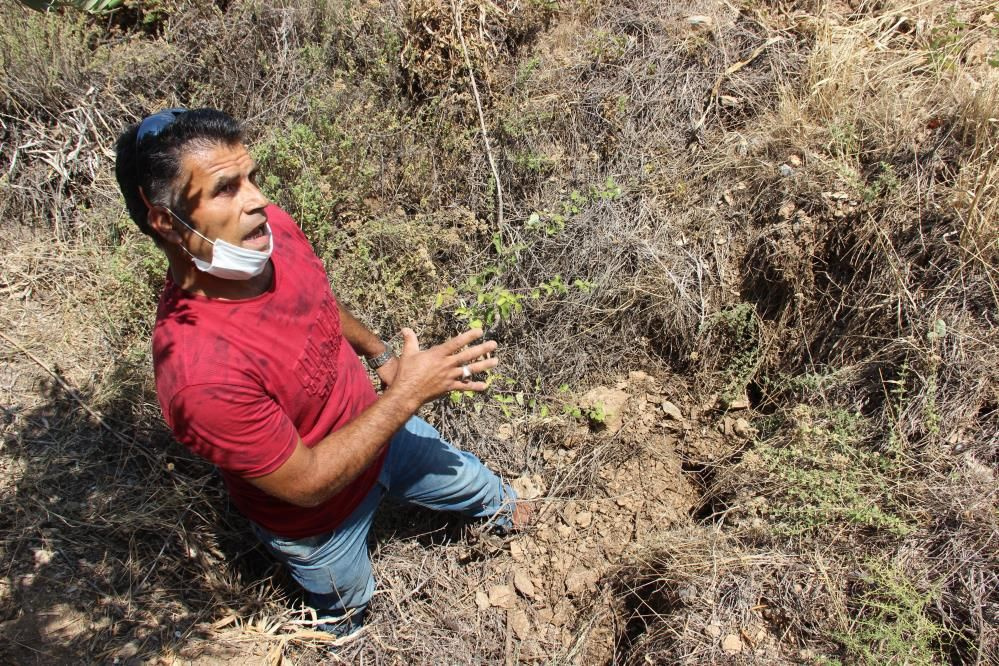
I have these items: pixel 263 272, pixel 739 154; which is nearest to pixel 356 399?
pixel 263 272

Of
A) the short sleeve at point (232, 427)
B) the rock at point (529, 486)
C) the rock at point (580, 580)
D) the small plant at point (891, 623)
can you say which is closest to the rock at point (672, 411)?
the rock at point (529, 486)

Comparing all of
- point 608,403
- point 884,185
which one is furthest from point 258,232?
point 884,185

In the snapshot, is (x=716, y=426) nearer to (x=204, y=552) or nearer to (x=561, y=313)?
(x=561, y=313)

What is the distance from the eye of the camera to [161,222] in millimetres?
1821

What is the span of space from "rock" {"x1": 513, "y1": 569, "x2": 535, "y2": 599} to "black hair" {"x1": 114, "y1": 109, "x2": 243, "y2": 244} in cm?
206

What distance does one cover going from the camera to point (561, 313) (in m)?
3.56

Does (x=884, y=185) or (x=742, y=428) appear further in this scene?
(x=742, y=428)

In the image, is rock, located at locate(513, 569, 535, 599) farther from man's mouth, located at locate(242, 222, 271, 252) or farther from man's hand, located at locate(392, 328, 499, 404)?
man's mouth, located at locate(242, 222, 271, 252)

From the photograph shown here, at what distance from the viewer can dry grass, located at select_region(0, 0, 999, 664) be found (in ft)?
8.46

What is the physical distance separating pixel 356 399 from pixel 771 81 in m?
3.16

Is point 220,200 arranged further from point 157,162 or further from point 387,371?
point 387,371

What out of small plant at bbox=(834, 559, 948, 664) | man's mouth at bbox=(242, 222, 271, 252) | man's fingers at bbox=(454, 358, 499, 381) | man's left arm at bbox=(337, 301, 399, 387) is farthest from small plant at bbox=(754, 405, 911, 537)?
man's mouth at bbox=(242, 222, 271, 252)

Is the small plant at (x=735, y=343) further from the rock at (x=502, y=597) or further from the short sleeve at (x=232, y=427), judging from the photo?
the short sleeve at (x=232, y=427)

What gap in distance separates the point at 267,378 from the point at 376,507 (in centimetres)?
85
